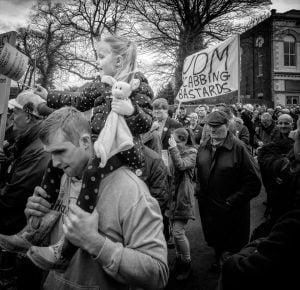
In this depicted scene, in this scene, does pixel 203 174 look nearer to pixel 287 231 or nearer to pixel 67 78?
pixel 287 231

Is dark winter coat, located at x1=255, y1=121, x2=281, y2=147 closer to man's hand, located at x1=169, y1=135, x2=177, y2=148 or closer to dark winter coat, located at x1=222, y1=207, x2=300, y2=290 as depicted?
man's hand, located at x1=169, y1=135, x2=177, y2=148

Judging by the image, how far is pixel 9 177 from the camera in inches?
121

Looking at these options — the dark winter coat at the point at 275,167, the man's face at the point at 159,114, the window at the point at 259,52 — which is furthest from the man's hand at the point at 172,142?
the window at the point at 259,52

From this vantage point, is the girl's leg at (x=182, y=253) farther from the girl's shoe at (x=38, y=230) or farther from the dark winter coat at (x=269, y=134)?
the dark winter coat at (x=269, y=134)

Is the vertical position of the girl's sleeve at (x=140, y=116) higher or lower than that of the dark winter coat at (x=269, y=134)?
lower

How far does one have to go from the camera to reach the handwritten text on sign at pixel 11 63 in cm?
262

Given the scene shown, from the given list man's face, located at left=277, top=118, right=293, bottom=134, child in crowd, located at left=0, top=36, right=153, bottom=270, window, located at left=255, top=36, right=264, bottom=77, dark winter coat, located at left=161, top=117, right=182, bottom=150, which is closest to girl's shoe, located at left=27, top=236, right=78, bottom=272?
child in crowd, located at left=0, top=36, right=153, bottom=270

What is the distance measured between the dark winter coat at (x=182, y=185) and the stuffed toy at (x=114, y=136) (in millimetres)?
2278

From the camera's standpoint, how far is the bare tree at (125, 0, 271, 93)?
20734 mm

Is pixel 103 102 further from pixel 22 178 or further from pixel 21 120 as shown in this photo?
pixel 21 120

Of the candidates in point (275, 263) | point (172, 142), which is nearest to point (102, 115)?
point (275, 263)

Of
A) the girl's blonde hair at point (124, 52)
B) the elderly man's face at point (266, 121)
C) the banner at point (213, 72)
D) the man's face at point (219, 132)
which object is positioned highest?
the banner at point (213, 72)

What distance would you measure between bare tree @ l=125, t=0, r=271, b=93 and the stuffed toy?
62.0 feet

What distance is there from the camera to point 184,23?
73.2 ft
